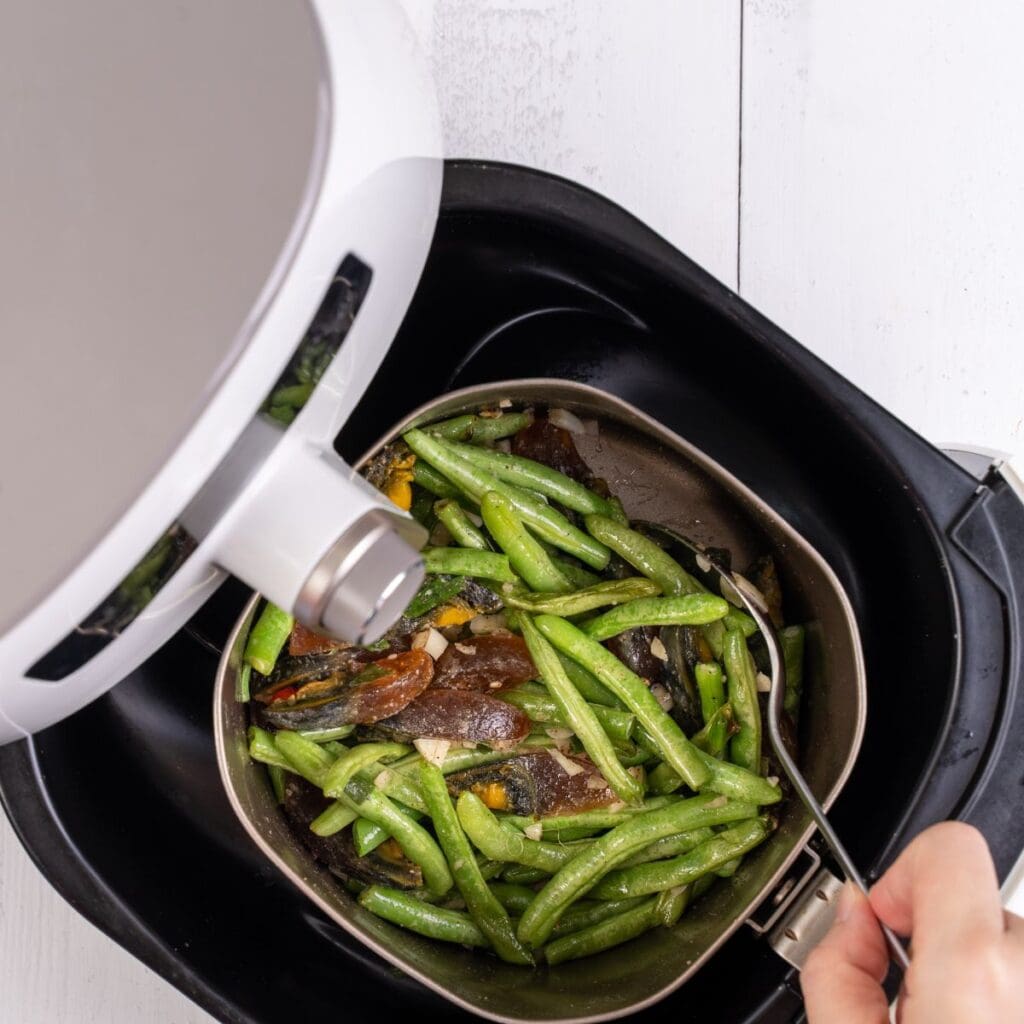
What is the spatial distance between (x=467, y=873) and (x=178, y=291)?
692 millimetres

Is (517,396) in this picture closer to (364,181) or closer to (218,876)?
(364,181)

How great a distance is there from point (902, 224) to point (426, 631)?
759 millimetres

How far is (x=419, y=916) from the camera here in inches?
41.8

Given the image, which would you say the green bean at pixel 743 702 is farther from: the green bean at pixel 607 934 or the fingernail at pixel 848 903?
the fingernail at pixel 848 903

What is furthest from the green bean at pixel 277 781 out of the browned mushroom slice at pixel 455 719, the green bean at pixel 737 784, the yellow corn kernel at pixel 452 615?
the green bean at pixel 737 784

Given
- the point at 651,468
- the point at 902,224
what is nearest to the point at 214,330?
the point at 651,468

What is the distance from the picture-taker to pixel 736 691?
3.44 ft

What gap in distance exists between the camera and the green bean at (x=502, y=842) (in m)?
1.02

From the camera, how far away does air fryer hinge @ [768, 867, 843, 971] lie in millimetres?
919

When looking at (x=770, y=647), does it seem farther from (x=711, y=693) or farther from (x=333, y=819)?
(x=333, y=819)

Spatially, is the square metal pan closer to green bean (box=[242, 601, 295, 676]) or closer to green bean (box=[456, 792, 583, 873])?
green bean (box=[242, 601, 295, 676])

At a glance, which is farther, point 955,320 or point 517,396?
point 955,320

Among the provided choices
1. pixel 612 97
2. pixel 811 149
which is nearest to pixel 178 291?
pixel 612 97

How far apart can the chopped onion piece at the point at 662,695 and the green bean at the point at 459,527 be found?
0.23m
